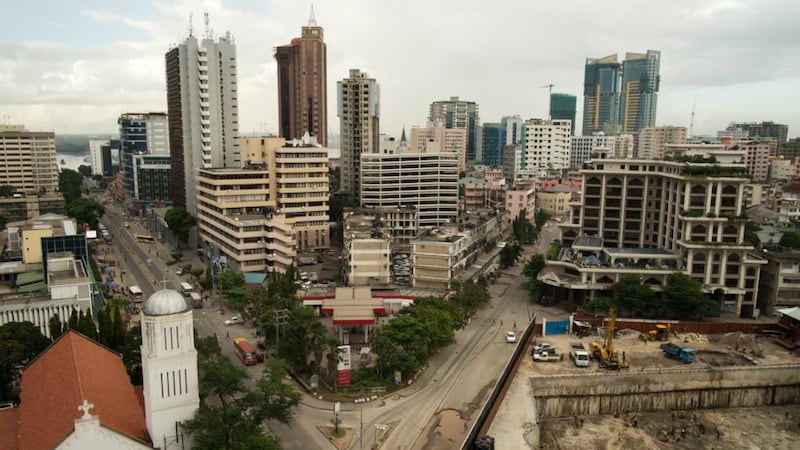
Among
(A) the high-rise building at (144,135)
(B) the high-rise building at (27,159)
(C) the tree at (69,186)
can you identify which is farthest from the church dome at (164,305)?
(A) the high-rise building at (144,135)

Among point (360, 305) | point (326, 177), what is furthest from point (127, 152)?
point (360, 305)

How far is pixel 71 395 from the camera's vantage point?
25766 mm

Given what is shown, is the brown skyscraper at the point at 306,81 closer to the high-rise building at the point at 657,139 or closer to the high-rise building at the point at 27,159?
the high-rise building at the point at 27,159

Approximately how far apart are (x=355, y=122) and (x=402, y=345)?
75892 millimetres

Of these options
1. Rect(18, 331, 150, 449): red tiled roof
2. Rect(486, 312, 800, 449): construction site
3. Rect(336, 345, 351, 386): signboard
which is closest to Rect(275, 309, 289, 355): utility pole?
Rect(336, 345, 351, 386): signboard

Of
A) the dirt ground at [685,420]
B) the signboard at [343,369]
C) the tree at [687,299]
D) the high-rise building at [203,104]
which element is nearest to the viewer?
the dirt ground at [685,420]

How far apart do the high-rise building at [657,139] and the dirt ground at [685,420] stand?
11699cm

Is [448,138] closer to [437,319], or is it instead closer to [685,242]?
[685,242]

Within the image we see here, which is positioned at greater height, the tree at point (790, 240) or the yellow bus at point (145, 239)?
the tree at point (790, 240)

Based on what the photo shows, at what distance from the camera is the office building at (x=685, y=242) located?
190 feet

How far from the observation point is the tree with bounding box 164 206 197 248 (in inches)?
3273

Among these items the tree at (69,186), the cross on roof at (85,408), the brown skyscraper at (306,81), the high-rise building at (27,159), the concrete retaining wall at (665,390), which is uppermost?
the brown skyscraper at (306,81)

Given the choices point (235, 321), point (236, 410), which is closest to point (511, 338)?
point (235, 321)

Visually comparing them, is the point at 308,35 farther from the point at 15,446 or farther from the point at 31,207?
the point at 15,446
